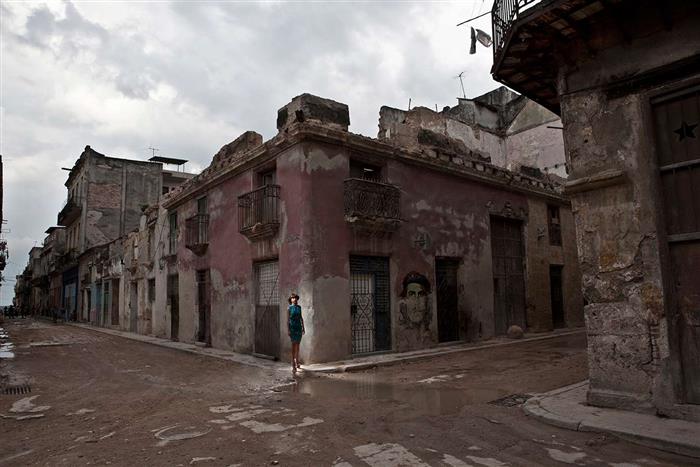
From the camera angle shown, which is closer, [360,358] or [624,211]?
[624,211]

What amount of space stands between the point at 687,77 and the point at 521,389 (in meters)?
4.95

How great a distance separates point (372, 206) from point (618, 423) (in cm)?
784

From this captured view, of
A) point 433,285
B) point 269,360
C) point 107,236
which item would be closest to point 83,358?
point 269,360

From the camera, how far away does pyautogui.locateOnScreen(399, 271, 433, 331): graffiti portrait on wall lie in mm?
12828

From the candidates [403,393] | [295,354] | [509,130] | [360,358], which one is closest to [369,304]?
[360,358]

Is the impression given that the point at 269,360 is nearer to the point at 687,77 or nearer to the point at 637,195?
the point at 637,195

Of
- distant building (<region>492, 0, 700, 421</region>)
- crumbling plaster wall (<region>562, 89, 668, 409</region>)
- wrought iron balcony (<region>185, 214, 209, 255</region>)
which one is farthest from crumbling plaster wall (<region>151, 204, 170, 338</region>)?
distant building (<region>492, 0, 700, 421</region>)

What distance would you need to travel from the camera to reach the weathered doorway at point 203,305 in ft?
51.8

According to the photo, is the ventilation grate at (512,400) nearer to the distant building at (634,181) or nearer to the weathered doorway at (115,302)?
the distant building at (634,181)

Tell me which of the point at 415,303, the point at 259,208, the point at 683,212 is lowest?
the point at 415,303

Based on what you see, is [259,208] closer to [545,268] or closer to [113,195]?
[545,268]

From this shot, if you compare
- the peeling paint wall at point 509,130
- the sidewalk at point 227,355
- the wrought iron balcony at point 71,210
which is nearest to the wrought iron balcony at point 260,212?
the sidewalk at point 227,355

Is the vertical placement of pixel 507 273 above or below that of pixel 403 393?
above

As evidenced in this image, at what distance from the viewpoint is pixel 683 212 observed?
18.4 ft
